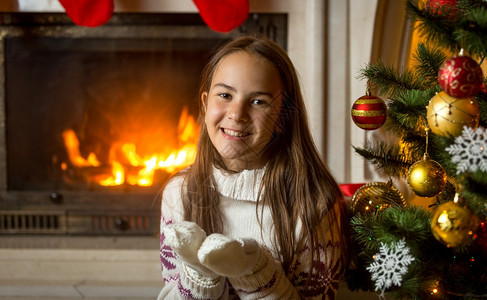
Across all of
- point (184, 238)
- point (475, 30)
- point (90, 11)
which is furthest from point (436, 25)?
point (90, 11)

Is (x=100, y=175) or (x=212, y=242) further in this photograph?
(x=100, y=175)

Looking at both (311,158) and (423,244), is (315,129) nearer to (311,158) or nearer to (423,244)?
(311,158)

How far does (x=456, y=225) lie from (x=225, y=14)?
128 cm

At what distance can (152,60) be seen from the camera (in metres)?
2.02

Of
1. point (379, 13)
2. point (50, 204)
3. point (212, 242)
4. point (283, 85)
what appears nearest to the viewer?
point (212, 242)

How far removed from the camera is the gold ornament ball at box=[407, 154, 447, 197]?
2.31 ft

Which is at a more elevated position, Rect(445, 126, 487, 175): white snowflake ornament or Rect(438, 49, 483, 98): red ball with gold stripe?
Rect(438, 49, 483, 98): red ball with gold stripe

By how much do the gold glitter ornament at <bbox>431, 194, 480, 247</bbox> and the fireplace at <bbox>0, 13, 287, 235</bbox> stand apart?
4.81 feet

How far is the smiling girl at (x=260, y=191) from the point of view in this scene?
745mm

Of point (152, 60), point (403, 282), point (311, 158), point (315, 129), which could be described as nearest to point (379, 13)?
point (315, 129)

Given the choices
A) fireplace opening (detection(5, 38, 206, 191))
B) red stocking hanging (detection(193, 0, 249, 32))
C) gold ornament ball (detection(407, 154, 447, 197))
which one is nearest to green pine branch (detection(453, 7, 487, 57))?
gold ornament ball (detection(407, 154, 447, 197))

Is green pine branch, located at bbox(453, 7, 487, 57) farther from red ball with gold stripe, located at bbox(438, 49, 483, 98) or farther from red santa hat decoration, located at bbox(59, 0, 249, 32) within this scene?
red santa hat decoration, located at bbox(59, 0, 249, 32)

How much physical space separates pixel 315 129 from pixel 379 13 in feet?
1.41

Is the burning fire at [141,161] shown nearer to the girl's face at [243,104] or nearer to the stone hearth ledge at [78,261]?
the stone hearth ledge at [78,261]
